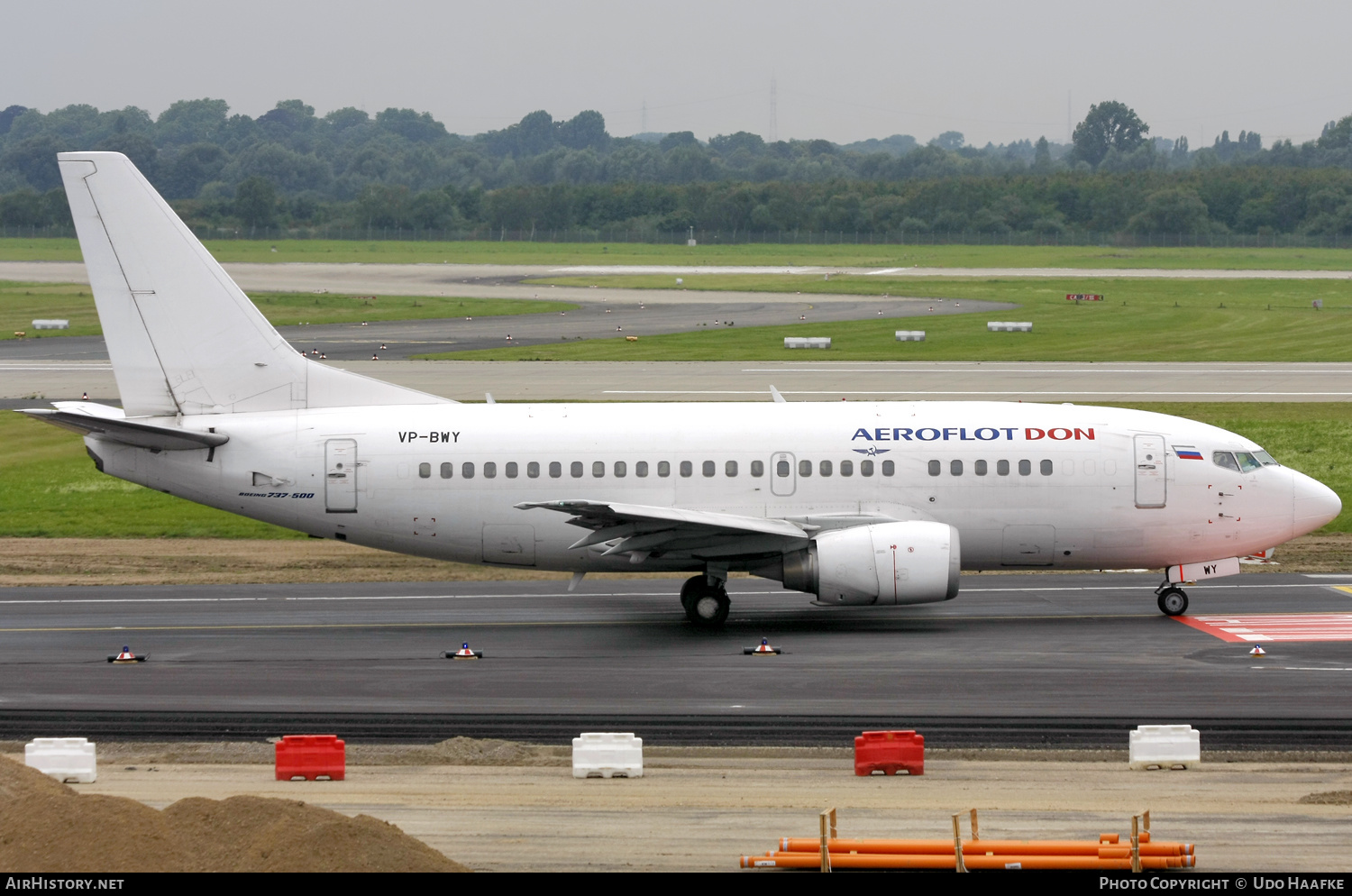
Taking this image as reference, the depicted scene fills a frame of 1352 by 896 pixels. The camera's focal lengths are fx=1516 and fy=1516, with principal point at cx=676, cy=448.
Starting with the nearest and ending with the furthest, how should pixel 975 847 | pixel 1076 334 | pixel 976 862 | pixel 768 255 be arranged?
pixel 976 862
pixel 975 847
pixel 1076 334
pixel 768 255

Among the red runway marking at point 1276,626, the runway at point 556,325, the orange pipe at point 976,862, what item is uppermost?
the runway at point 556,325

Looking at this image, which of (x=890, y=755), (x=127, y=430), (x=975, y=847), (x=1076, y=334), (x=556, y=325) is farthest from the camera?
(x=556, y=325)

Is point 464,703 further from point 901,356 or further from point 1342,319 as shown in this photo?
point 1342,319

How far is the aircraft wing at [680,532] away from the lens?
28.2m

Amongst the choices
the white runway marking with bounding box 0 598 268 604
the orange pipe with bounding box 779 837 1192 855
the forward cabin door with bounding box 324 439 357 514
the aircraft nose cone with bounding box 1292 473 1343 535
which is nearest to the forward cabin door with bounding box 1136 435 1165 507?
the aircraft nose cone with bounding box 1292 473 1343 535

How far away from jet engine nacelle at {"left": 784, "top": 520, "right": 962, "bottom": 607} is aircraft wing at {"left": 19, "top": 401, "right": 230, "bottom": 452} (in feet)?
39.7

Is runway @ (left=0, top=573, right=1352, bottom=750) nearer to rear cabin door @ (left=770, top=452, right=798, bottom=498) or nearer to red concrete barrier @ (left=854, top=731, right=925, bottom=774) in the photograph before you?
red concrete barrier @ (left=854, top=731, right=925, bottom=774)

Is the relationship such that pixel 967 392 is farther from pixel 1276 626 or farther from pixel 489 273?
pixel 489 273

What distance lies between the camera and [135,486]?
4744 centimetres

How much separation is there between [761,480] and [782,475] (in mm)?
440

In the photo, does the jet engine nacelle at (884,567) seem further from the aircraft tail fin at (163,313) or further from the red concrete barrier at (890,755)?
the aircraft tail fin at (163,313)

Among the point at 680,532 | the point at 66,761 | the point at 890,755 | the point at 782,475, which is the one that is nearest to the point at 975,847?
the point at 890,755

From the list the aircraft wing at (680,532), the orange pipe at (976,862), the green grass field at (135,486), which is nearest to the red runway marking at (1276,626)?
the aircraft wing at (680,532)

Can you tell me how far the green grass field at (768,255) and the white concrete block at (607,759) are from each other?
458ft
